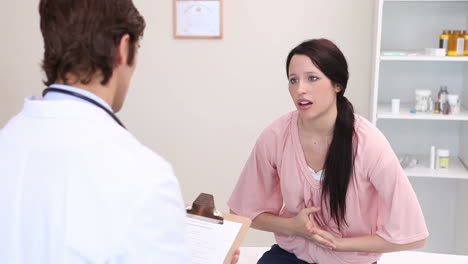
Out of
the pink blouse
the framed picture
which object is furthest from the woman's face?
the framed picture

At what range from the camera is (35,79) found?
3.24 m

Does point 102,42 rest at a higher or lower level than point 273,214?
higher

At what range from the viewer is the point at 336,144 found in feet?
5.97

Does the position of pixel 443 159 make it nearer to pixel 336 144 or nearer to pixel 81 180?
pixel 336 144

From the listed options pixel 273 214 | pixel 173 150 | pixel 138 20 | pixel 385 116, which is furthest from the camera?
pixel 173 150

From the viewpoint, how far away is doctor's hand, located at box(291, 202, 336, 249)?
5.91 ft

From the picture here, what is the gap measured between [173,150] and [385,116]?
1.18 m

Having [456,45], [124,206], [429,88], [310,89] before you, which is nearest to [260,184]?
[310,89]

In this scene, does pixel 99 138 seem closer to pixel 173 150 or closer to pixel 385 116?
pixel 385 116

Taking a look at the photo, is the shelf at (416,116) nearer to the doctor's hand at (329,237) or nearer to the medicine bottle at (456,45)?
the medicine bottle at (456,45)

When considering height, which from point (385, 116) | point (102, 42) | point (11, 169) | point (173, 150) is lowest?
point (173, 150)

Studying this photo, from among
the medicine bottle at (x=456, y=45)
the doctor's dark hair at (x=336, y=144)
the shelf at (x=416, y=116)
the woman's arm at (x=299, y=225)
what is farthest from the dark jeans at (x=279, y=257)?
the medicine bottle at (x=456, y=45)

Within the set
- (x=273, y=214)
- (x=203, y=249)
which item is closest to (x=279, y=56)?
(x=273, y=214)

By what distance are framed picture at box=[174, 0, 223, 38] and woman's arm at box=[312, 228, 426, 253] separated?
1.55 metres
